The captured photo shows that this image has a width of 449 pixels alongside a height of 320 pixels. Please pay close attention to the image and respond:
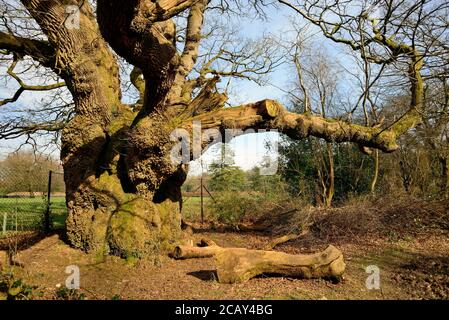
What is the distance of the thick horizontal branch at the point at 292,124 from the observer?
20.7ft

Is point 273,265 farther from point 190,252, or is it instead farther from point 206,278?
point 190,252

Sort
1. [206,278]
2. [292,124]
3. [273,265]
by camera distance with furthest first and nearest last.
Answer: [292,124], [206,278], [273,265]

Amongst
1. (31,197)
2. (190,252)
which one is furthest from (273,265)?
(31,197)

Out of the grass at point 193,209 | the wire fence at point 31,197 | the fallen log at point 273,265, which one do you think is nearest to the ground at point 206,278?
the fallen log at point 273,265

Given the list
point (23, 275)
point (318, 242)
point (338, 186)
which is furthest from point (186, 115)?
point (338, 186)

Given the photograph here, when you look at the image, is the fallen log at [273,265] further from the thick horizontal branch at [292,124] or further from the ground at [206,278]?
the thick horizontal branch at [292,124]

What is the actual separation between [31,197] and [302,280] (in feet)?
27.0

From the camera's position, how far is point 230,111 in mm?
6434

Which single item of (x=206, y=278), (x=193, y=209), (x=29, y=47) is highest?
(x=29, y=47)

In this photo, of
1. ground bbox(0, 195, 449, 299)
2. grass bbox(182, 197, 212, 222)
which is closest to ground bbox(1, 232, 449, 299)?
ground bbox(0, 195, 449, 299)

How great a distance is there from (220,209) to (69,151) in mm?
6369

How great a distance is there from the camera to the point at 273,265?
4926 millimetres

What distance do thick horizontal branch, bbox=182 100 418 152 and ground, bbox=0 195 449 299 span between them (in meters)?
1.99
